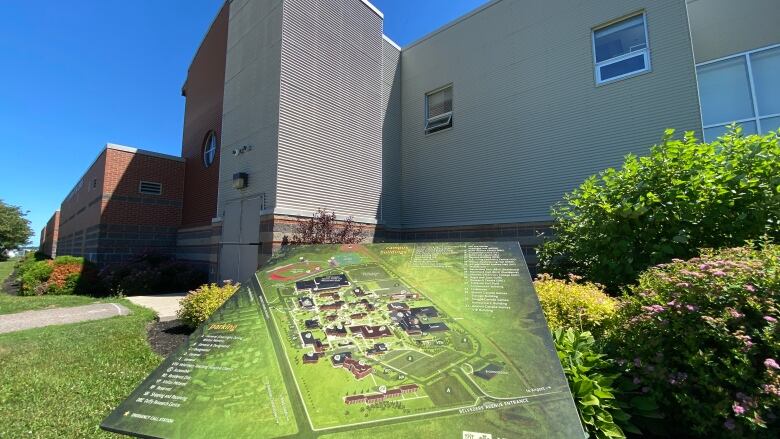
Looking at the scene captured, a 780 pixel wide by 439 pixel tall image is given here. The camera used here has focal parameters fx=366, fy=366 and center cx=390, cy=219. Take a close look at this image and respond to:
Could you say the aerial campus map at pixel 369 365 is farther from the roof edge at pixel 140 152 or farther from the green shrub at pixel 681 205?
the roof edge at pixel 140 152

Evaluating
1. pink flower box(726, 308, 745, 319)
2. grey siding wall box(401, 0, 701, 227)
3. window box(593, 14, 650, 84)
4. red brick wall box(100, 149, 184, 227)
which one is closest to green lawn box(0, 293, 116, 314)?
red brick wall box(100, 149, 184, 227)

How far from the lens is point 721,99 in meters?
9.73

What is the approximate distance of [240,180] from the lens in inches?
421

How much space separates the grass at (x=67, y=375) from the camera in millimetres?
3172

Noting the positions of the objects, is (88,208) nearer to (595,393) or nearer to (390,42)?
(390,42)

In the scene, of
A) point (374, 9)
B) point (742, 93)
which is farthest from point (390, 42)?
point (742, 93)

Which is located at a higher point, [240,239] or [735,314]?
[240,239]

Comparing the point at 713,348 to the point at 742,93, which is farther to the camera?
the point at 742,93

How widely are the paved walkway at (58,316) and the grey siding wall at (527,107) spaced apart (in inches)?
362

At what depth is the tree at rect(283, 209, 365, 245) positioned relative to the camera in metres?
9.85

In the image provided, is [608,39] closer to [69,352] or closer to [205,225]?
[69,352]

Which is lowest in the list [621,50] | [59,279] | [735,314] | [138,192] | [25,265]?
[59,279]

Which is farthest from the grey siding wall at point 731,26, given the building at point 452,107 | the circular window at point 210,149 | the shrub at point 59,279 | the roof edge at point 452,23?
the shrub at point 59,279

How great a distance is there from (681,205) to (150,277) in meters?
14.0
